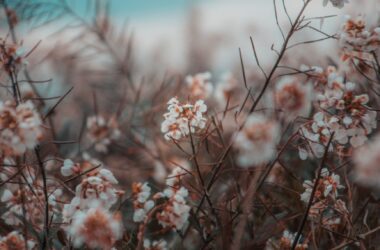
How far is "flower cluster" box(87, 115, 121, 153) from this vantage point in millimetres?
2913

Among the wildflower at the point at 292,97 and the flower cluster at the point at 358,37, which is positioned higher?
the flower cluster at the point at 358,37

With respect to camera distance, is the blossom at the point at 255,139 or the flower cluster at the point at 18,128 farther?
the blossom at the point at 255,139

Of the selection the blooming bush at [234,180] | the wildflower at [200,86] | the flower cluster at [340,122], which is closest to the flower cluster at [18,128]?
the blooming bush at [234,180]

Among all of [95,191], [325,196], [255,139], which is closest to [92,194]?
[95,191]

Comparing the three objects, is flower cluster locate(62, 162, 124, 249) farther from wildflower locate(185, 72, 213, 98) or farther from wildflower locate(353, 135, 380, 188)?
wildflower locate(185, 72, 213, 98)

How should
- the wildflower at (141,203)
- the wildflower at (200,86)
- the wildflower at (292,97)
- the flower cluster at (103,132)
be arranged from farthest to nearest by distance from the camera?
the flower cluster at (103,132), the wildflower at (200,86), the wildflower at (292,97), the wildflower at (141,203)

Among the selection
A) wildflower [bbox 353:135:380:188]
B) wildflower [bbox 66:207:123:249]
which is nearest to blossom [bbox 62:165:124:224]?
wildflower [bbox 66:207:123:249]

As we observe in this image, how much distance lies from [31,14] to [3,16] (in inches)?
6.6

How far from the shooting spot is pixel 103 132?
9.75ft

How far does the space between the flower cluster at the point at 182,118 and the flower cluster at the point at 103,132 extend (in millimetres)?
1353

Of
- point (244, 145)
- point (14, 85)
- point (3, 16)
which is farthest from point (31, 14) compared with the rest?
point (244, 145)

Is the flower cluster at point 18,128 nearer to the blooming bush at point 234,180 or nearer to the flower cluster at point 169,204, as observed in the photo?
the blooming bush at point 234,180

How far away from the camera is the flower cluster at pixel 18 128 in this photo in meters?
1.23

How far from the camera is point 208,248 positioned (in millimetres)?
1537
